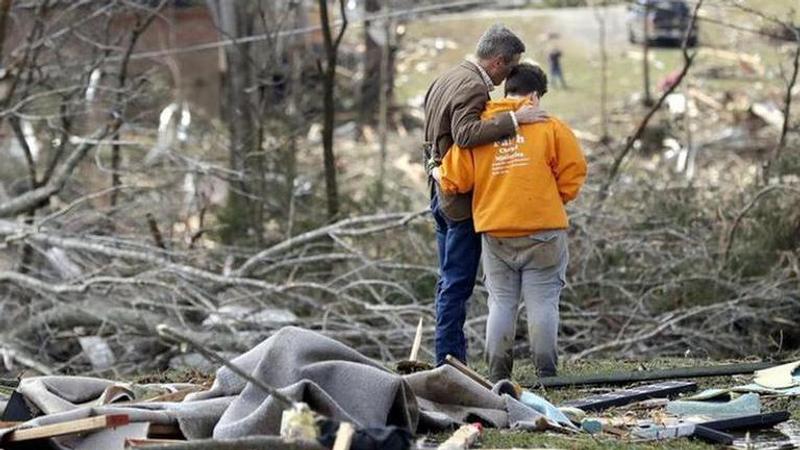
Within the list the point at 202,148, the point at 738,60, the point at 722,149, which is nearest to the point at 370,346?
the point at 202,148

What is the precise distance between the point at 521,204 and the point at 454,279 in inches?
24.7

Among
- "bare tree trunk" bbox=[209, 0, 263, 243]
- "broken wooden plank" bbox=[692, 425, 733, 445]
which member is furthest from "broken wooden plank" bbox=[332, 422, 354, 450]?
"bare tree trunk" bbox=[209, 0, 263, 243]

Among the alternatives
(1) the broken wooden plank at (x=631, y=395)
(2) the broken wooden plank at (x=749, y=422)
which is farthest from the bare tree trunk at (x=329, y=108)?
(2) the broken wooden plank at (x=749, y=422)

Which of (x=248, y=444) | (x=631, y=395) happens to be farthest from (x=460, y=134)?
(x=248, y=444)

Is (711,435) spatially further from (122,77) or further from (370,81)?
(370,81)

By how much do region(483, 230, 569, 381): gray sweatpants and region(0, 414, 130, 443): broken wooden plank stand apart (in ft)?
8.59

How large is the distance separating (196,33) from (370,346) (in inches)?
589

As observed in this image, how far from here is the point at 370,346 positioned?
11352 millimetres

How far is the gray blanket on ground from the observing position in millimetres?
5297

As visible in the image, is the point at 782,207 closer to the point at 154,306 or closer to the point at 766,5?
the point at 154,306

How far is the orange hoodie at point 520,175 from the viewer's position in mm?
7109

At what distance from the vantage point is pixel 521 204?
7141 millimetres

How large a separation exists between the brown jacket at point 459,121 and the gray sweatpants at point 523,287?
0.82 ft

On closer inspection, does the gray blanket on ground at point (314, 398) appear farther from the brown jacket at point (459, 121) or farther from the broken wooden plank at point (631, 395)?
the brown jacket at point (459, 121)
